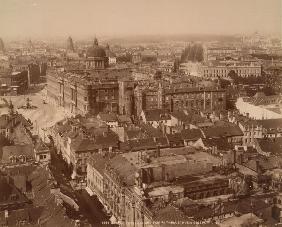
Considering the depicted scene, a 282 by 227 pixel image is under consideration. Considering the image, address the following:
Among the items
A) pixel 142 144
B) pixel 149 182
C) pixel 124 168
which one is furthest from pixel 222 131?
pixel 149 182

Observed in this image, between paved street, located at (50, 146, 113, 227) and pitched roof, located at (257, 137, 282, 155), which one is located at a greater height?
pitched roof, located at (257, 137, 282, 155)

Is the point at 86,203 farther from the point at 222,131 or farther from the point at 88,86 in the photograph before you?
the point at 88,86

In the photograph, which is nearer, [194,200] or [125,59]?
[194,200]

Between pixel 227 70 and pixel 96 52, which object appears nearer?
pixel 96 52

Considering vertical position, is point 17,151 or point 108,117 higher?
point 17,151

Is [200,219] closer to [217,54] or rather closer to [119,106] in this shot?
[119,106]

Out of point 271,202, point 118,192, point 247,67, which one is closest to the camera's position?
point 271,202

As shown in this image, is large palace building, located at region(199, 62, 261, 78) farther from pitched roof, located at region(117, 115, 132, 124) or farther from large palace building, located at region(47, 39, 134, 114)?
pitched roof, located at region(117, 115, 132, 124)

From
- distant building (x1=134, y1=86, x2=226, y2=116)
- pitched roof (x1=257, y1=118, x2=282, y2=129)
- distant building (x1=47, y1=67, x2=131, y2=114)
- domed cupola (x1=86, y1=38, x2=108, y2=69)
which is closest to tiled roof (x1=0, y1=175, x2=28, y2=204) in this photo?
pitched roof (x1=257, y1=118, x2=282, y2=129)

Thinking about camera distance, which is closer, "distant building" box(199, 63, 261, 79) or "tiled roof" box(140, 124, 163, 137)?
"tiled roof" box(140, 124, 163, 137)

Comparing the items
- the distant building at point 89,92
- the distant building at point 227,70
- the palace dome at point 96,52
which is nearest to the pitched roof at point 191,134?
the distant building at point 89,92

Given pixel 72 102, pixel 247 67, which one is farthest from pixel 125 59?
pixel 72 102
